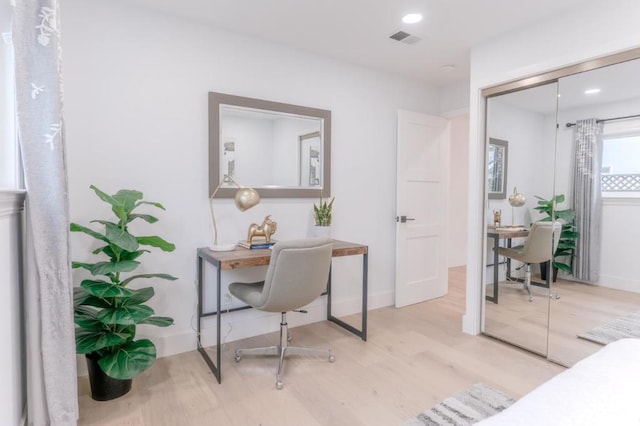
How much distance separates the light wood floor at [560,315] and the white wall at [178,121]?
55.3 inches

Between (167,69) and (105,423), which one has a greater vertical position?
(167,69)

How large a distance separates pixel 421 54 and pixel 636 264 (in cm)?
225

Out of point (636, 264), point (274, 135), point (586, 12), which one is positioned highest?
point (586, 12)

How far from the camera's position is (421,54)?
3.18 metres

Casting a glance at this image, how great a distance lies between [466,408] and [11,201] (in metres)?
2.42

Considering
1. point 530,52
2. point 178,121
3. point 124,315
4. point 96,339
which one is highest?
point 530,52

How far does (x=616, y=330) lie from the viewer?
88.7 inches

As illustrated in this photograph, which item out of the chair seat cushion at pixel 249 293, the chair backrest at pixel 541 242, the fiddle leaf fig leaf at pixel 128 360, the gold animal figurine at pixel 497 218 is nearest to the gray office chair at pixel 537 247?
the chair backrest at pixel 541 242

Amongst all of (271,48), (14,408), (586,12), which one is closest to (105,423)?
(14,408)

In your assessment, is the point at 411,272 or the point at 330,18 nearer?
the point at 330,18

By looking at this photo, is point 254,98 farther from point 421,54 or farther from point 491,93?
point 491,93

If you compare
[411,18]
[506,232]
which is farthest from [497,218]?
[411,18]

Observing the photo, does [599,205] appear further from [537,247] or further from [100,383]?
[100,383]

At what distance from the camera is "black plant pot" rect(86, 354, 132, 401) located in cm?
202
